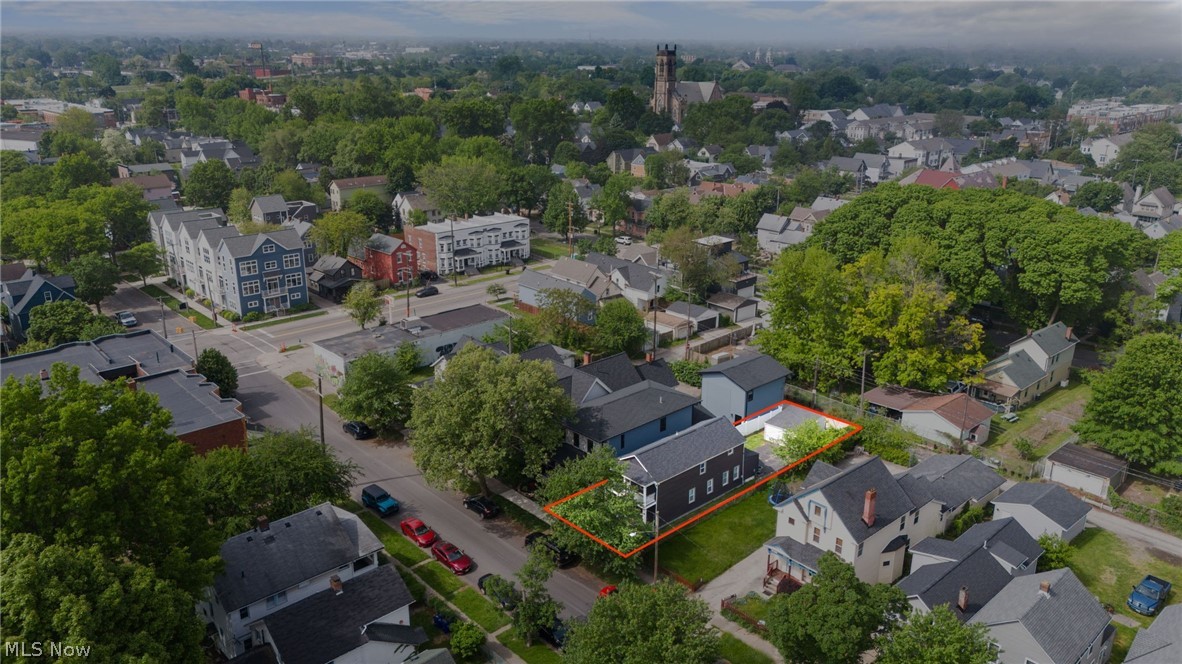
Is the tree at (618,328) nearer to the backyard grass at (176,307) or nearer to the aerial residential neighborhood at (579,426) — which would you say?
the aerial residential neighborhood at (579,426)

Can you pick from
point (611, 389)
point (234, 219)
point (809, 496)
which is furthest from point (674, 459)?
point (234, 219)

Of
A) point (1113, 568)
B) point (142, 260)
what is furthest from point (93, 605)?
point (142, 260)

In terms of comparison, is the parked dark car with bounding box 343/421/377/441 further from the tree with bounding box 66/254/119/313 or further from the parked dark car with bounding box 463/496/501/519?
the tree with bounding box 66/254/119/313

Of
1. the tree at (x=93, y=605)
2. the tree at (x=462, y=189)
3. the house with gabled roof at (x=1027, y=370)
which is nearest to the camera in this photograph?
the tree at (x=93, y=605)

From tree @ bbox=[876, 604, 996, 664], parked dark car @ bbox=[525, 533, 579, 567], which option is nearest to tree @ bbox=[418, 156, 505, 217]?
parked dark car @ bbox=[525, 533, 579, 567]

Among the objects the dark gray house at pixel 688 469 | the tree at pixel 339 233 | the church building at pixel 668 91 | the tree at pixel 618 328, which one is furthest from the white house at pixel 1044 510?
the church building at pixel 668 91

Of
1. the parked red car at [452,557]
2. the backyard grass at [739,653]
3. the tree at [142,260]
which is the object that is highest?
the tree at [142,260]
